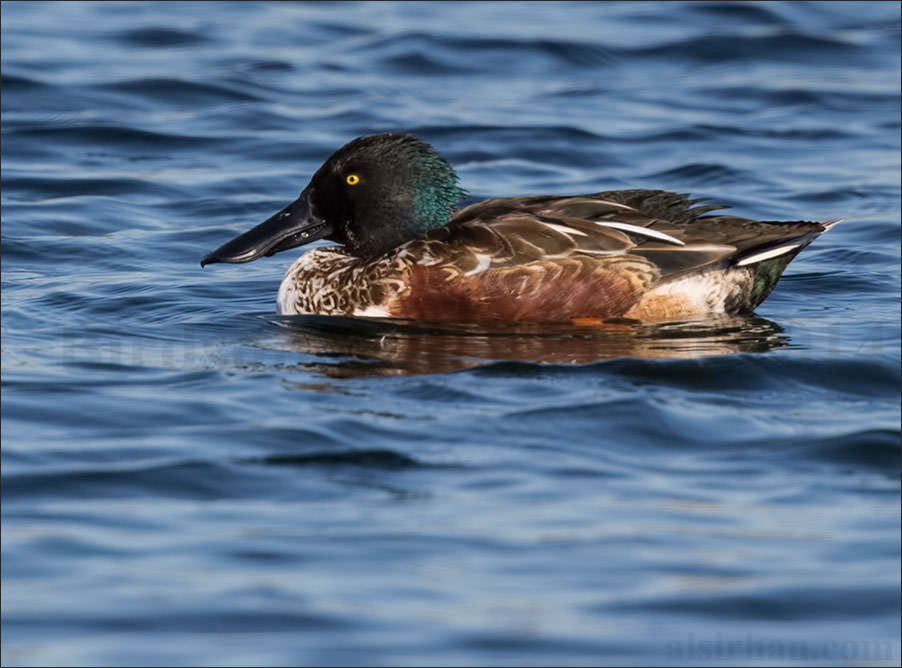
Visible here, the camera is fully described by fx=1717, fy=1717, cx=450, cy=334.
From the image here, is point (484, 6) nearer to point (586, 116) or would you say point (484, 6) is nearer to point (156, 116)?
point (586, 116)

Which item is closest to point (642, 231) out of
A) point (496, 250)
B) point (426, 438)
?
point (496, 250)

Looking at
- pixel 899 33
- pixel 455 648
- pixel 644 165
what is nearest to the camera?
pixel 455 648

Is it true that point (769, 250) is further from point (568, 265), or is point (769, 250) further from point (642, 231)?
point (568, 265)

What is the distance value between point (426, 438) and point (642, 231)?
100 inches

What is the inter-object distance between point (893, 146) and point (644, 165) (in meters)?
2.53

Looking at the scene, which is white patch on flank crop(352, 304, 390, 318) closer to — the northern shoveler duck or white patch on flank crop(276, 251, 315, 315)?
the northern shoveler duck

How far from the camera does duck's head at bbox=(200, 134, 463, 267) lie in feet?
31.7

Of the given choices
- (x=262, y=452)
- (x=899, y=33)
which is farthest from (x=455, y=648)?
(x=899, y=33)

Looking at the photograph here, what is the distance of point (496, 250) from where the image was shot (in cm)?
901

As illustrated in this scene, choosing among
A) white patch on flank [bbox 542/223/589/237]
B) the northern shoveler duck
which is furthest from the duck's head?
white patch on flank [bbox 542/223/589/237]

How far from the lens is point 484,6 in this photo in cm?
2000

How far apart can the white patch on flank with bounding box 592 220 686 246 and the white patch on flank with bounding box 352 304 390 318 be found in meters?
1.24

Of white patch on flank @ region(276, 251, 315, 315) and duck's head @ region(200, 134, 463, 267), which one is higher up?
duck's head @ region(200, 134, 463, 267)

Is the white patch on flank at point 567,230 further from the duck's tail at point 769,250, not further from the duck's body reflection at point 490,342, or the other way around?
the duck's tail at point 769,250
